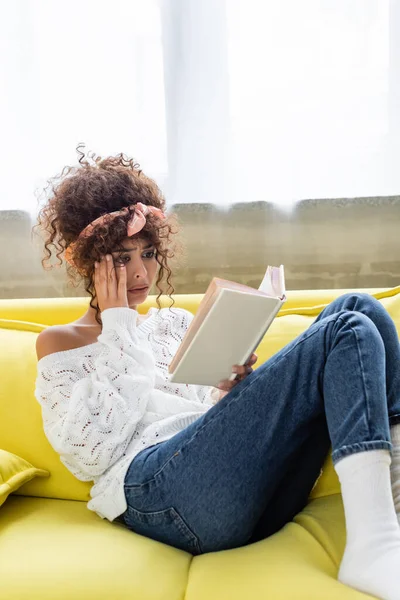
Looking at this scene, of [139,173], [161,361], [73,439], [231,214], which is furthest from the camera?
[231,214]

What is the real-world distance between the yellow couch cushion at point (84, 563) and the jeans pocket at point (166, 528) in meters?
0.02

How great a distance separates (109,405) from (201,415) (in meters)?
0.16

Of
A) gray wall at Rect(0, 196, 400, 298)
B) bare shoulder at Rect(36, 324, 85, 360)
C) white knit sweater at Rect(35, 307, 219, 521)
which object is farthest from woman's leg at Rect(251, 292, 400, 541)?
gray wall at Rect(0, 196, 400, 298)

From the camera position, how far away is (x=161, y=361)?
1.37 m

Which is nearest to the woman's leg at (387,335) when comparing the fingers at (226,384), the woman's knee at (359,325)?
the woman's knee at (359,325)

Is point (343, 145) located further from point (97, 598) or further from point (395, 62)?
point (97, 598)

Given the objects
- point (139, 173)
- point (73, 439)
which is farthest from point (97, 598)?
point (139, 173)

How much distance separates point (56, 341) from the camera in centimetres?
128

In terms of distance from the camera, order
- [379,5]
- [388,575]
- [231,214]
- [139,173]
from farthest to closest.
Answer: [231,214] < [379,5] < [139,173] < [388,575]

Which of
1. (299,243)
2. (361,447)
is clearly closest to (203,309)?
(361,447)

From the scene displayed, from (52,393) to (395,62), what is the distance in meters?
1.34

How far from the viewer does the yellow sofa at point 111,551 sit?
3.10 feet

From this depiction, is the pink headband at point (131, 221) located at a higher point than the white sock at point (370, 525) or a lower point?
higher

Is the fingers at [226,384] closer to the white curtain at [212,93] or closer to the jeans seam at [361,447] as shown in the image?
the jeans seam at [361,447]
